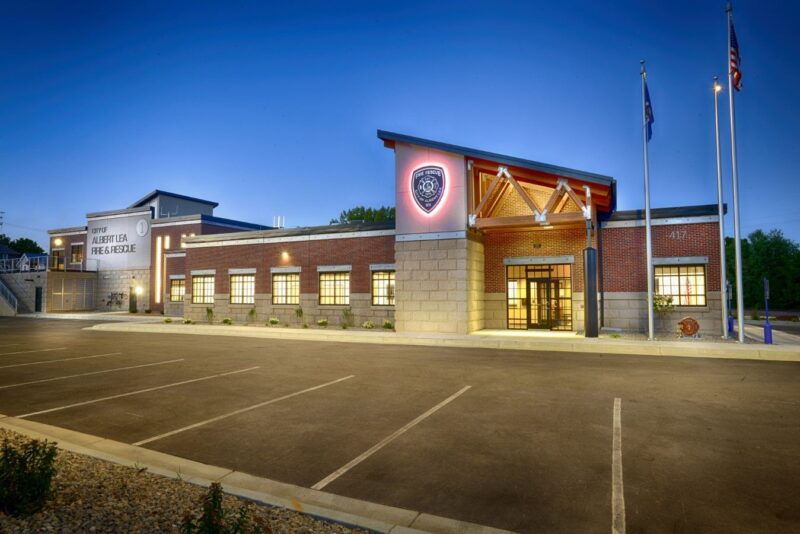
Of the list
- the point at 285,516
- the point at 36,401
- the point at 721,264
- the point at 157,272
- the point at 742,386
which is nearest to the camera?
the point at 285,516

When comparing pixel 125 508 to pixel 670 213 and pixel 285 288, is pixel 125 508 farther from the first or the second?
pixel 285 288

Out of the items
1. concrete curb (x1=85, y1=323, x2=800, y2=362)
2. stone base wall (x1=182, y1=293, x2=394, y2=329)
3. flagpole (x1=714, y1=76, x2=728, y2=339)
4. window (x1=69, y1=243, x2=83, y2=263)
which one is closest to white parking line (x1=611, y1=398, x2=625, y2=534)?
concrete curb (x1=85, y1=323, x2=800, y2=362)

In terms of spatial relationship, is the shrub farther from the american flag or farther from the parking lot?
the american flag

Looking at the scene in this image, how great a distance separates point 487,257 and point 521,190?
4337 millimetres

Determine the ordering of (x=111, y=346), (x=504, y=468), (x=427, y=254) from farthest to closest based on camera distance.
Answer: (x=427, y=254) → (x=111, y=346) → (x=504, y=468)

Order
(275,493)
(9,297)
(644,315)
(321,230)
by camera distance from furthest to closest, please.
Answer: (9,297) → (321,230) → (644,315) → (275,493)

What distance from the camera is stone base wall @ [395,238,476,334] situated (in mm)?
19297

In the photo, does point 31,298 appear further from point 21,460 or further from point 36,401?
point 21,460

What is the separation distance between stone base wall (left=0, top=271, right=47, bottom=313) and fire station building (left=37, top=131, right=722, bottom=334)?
2430 centimetres

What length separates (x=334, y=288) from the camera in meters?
24.8

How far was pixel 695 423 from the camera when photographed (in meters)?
6.68

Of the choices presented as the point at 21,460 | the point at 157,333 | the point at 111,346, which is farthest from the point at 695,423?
the point at 157,333

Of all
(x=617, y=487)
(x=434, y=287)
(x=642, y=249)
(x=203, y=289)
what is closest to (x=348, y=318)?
(x=434, y=287)

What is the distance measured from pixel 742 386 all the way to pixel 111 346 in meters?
18.3
